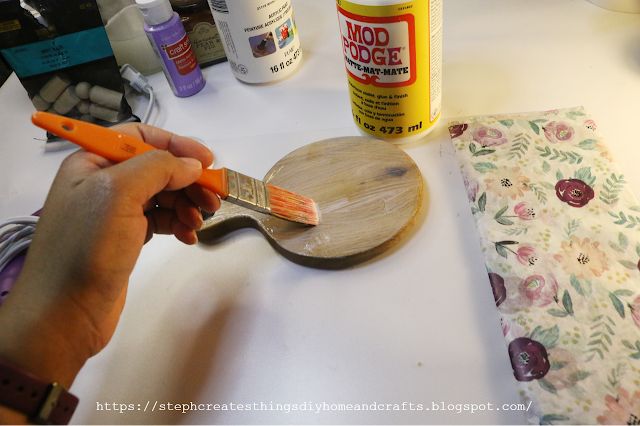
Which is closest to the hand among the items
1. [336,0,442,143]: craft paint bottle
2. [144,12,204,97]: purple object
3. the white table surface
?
the white table surface

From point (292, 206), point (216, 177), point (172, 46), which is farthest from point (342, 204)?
point (172, 46)

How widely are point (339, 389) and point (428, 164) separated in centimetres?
36

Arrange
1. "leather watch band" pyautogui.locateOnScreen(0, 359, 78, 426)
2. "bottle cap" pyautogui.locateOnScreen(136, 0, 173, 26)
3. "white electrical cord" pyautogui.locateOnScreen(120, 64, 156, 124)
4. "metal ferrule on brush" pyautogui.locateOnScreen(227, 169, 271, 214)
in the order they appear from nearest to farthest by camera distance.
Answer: "leather watch band" pyautogui.locateOnScreen(0, 359, 78, 426)
"metal ferrule on brush" pyautogui.locateOnScreen(227, 169, 271, 214)
"bottle cap" pyautogui.locateOnScreen(136, 0, 173, 26)
"white electrical cord" pyautogui.locateOnScreen(120, 64, 156, 124)

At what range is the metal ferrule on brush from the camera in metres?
0.51

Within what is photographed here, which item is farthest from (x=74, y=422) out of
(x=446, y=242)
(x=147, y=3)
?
(x=147, y=3)

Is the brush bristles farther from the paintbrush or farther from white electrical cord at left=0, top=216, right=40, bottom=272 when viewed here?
→ white electrical cord at left=0, top=216, right=40, bottom=272

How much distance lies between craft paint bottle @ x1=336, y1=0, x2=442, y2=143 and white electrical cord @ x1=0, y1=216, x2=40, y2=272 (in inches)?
19.4

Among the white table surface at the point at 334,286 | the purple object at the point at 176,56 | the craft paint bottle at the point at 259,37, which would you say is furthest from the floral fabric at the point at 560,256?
the purple object at the point at 176,56

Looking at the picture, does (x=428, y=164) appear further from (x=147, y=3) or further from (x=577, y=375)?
(x=147, y=3)

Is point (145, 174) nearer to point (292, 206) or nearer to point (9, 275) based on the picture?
point (292, 206)

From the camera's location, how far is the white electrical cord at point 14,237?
1.84 feet

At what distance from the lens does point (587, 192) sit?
56cm

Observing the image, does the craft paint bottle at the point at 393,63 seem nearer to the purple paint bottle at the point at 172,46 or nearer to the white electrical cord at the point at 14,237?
the purple paint bottle at the point at 172,46
